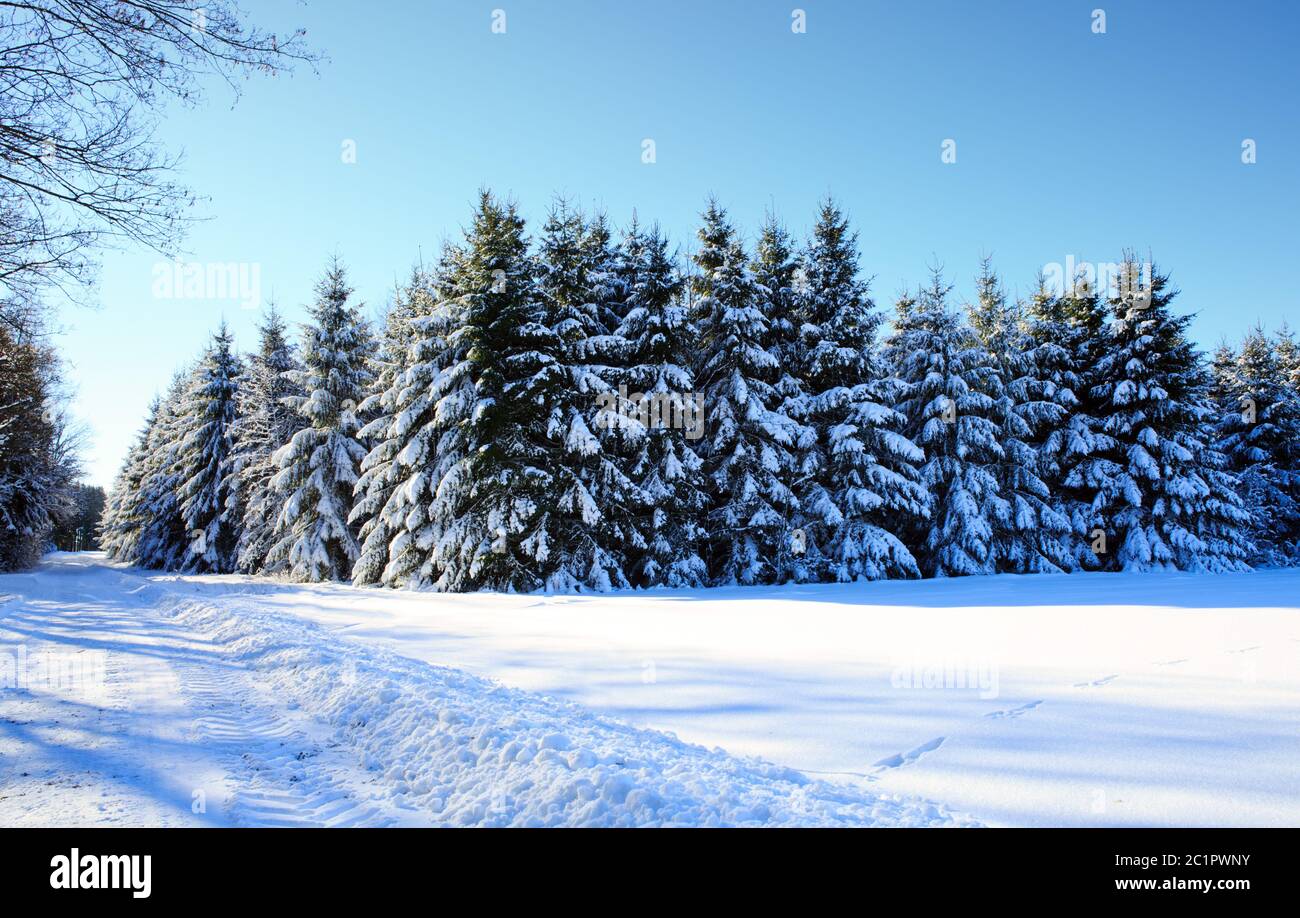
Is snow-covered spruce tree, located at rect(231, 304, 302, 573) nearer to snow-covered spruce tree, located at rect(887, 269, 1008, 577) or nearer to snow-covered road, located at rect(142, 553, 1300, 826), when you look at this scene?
snow-covered road, located at rect(142, 553, 1300, 826)

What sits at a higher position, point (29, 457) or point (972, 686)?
point (29, 457)

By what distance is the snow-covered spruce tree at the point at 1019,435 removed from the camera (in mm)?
23422

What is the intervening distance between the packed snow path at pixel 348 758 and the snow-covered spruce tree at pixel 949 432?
20.1 meters

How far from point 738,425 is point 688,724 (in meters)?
16.0

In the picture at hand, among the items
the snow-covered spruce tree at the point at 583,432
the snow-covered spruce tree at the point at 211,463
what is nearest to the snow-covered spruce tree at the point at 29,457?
the snow-covered spruce tree at the point at 211,463

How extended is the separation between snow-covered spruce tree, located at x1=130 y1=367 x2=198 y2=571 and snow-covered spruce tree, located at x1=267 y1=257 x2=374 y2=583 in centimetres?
1423

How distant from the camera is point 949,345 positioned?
2380 cm

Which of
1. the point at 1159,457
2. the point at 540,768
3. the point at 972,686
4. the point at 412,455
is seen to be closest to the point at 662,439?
the point at 412,455

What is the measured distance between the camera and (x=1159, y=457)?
79.8ft

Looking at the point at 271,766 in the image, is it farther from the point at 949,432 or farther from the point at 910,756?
the point at 949,432

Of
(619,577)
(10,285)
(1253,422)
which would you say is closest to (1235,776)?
(10,285)

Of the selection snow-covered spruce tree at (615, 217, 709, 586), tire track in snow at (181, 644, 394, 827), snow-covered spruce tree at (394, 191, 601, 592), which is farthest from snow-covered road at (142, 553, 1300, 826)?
snow-covered spruce tree at (615, 217, 709, 586)

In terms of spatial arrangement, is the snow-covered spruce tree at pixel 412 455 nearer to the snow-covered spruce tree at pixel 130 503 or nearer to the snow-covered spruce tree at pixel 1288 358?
the snow-covered spruce tree at pixel 130 503
